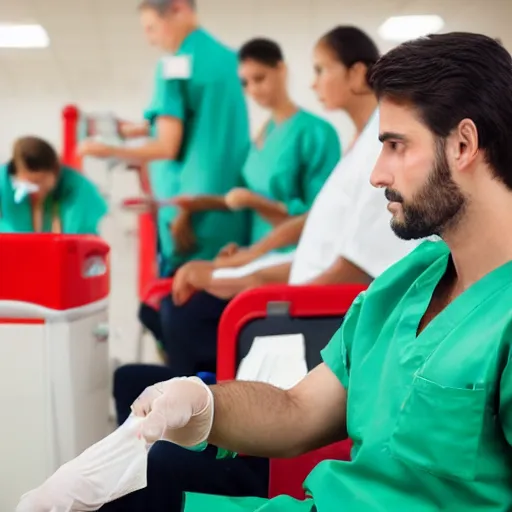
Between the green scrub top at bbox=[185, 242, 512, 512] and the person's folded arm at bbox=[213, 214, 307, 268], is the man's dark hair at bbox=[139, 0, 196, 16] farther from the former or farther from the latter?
the green scrub top at bbox=[185, 242, 512, 512]

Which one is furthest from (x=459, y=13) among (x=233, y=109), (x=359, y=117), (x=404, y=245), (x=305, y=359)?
(x=305, y=359)

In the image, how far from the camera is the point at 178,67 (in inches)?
98.7

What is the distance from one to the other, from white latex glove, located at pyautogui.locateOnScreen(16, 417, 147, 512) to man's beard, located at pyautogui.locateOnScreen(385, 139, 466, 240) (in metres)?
0.52

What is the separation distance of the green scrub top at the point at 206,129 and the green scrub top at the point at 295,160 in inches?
3.8

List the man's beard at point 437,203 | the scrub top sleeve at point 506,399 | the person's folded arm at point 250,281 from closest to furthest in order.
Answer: the scrub top sleeve at point 506,399 < the man's beard at point 437,203 < the person's folded arm at point 250,281

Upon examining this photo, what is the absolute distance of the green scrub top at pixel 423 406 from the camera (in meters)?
0.84

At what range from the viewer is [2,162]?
8.46ft

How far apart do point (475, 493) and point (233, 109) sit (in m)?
1.91

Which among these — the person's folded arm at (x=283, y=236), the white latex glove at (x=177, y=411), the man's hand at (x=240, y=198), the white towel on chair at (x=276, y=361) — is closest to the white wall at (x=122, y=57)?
the man's hand at (x=240, y=198)

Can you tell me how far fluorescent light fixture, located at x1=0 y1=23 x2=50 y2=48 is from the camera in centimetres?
255

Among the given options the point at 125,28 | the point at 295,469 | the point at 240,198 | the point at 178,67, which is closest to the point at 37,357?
the point at 295,469

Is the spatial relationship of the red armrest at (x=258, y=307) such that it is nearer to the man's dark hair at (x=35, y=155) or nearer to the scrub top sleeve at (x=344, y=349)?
the scrub top sleeve at (x=344, y=349)

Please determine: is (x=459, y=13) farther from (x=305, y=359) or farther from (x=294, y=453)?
(x=294, y=453)

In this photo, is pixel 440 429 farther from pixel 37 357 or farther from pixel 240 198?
pixel 240 198
